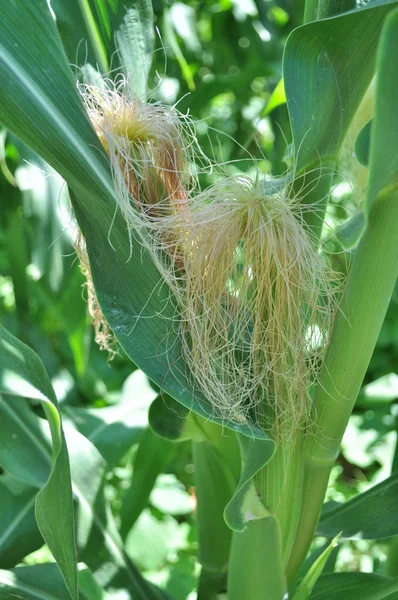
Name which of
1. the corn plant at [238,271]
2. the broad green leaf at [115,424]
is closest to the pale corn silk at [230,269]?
the corn plant at [238,271]

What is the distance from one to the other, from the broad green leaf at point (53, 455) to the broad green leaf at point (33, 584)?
0.55ft

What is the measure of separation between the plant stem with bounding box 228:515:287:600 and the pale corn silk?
0.09 meters

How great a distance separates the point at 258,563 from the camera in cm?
58

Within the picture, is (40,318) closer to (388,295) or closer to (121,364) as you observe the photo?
(121,364)

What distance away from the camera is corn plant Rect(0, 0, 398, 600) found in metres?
0.46

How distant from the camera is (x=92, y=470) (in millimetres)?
722

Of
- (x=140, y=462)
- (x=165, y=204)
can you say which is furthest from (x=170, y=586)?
(x=165, y=204)

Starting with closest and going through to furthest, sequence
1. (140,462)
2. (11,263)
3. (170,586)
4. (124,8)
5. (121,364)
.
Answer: (124,8) < (140,462) < (170,586) < (11,263) < (121,364)

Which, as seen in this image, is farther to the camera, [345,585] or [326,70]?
[345,585]

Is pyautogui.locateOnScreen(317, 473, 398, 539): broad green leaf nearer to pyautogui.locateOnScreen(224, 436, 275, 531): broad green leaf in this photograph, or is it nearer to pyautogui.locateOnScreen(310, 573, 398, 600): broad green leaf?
pyautogui.locateOnScreen(310, 573, 398, 600): broad green leaf

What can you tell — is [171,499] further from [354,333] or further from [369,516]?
[354,333]

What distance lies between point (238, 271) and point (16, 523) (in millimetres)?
474

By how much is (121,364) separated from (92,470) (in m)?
1.39

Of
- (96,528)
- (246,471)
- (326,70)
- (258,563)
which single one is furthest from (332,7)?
(96,528)
